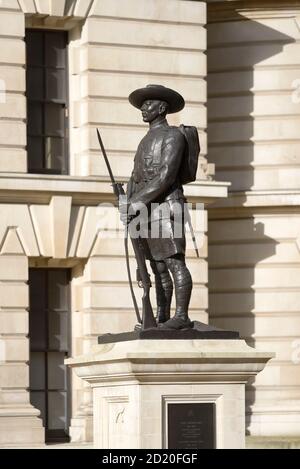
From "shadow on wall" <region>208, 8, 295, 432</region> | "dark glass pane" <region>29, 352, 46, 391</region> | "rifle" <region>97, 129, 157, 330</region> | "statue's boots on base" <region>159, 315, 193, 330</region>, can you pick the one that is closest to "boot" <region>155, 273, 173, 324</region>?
"rifle" <region>97, 129, 157, 330</region>

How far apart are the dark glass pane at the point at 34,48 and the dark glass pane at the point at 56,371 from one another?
17.0 feet

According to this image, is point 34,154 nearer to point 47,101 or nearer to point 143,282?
point 47,101

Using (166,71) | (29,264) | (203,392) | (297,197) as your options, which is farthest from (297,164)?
(203,392)

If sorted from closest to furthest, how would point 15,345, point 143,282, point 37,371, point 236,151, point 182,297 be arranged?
point 182,297, point 143,282, point 15,345, point 37,371, point 236,151

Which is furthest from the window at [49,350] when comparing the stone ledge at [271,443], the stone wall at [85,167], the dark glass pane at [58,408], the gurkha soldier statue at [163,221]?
the gurkha soldier statue at [163,221]

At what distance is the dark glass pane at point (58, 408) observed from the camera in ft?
111

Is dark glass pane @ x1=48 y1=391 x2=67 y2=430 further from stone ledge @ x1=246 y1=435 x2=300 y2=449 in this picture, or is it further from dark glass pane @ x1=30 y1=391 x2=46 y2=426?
stone ledge @ x1=246 y1=435 x2=300 y2=449

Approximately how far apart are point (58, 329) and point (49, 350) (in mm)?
415

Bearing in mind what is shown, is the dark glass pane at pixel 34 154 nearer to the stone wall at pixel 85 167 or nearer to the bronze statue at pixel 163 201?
the stone wall at pixel 85 167

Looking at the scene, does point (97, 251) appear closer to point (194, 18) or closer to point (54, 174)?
point (54, 174)

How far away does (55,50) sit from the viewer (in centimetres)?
3441

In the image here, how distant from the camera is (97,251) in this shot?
1328 inches

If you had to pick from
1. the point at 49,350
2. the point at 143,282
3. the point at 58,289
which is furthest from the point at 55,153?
the point at 143,282

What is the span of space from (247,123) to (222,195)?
8.64 feet
